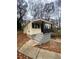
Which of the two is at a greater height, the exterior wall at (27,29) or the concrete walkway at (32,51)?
the exterior wall at (27,29)

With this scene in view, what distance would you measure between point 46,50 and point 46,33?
19cm

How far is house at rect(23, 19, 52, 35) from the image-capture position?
1.76 m

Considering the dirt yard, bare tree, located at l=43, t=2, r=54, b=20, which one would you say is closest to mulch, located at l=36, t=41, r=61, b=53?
the dirt yard

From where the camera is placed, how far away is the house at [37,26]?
1.76 metres

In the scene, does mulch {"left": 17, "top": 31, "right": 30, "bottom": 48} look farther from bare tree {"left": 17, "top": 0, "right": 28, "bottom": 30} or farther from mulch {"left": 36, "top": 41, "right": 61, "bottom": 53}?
mulch {"left": 36, "top": 41, "right": 61, "bottom": 53}

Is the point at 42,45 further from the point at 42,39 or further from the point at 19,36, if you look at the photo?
the point at 19,36

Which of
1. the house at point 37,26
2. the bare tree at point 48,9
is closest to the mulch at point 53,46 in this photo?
the house at point 37,26

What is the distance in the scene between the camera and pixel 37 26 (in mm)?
1766

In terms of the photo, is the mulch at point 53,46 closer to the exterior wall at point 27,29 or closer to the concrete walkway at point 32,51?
the concrete walkway at point 32,51

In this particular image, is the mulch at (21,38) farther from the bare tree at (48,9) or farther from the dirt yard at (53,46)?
the bare tree at (48,9)

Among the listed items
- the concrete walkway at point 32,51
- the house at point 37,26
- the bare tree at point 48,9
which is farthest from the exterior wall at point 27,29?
the bare tree at point 48,9

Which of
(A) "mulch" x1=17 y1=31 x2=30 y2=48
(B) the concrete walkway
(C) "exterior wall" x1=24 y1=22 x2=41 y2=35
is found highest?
(C) "exterior wall" x1=24 y1=22 x2=41 y2=35

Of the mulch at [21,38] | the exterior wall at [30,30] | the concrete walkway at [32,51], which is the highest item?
the exterior wall at [30,30]

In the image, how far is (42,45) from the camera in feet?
5.81
